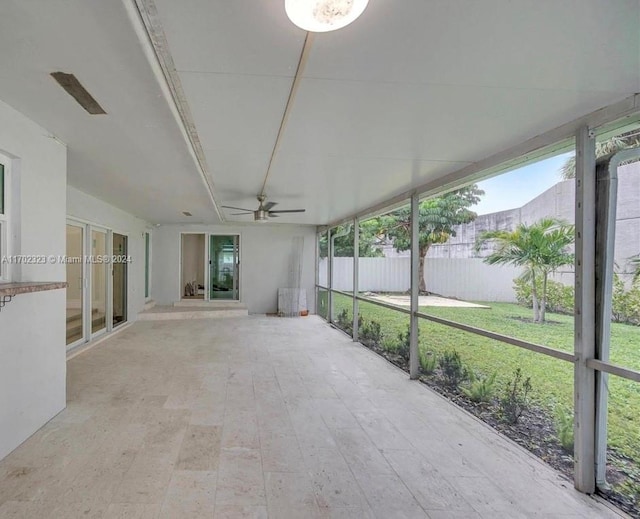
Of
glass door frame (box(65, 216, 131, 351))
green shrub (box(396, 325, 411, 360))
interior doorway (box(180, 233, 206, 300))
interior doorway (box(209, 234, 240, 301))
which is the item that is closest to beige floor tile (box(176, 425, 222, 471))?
green shrub (box(396, 325, 411, 360))

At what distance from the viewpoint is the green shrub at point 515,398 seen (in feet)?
10.5

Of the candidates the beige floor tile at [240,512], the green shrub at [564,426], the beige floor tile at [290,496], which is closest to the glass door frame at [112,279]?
the beige floor tile at [290,496]

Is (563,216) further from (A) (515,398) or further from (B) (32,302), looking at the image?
(B) (32,302)

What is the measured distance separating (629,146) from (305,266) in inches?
317

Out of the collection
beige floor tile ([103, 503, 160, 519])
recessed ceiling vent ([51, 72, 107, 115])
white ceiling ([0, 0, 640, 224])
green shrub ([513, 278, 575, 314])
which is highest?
recessed ceiling vent ([51, 72, 107, 115])

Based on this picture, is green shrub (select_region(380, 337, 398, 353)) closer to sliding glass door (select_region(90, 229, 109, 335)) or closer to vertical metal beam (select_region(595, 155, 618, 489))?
vertical metal beam (select_region(595, 155, 618, 489))

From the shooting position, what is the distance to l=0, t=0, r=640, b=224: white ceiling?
145cm

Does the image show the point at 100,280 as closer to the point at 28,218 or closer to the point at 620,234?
the point at 28,218

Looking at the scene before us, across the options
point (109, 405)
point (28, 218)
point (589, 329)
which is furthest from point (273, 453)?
point (28, 218)

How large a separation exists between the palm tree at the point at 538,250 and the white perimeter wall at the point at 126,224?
206 inches

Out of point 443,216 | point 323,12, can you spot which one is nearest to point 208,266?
point 443,216

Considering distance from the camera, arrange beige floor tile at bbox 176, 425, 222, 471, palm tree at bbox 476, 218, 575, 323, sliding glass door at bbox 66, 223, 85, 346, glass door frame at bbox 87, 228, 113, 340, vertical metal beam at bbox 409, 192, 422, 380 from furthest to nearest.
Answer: glass door frame at bbox 87, 228, 113, 340
sliding glass door at bbox 66, 223, 85, 346
vertical metal beam at bbox 409, 192, 422, 380
palm tree at bbox 476, 218, 575, 323
beige floor tile at bbox 176, 425, 222, 471

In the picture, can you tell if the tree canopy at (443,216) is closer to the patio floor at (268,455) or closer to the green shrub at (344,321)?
the patio floor at (268,455)

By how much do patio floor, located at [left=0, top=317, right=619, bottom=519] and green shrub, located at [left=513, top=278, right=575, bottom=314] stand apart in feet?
3.53
